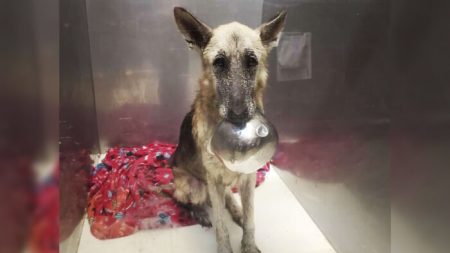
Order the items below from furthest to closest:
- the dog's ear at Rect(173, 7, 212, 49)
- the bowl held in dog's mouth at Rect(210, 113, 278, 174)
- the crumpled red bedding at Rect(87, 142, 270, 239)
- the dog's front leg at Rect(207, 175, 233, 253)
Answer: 1. the crumpled red bedding at Rect(87, 142, 270, 239)
2. the dog's front leg at Rect(207, 175, 233, 253)
3. the dog's ear at Rect(173, 7, 212, 49)
4. the bowl held in dog's mouth at Rect(210, 113, 278, 174)

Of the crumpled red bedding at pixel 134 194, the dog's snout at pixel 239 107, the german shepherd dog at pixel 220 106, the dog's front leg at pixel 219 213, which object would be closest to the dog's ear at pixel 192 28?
the german shepherd dog at pixel 220 106

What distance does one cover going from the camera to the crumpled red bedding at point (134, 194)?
199 centimetres

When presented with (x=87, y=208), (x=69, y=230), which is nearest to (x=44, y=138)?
(x=69, y=230)

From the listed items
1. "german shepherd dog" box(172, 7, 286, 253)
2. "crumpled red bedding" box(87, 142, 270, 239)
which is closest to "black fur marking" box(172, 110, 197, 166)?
"german shepherd dog" box(172, 7, 286, 253)

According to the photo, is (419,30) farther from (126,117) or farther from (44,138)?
(126,117)

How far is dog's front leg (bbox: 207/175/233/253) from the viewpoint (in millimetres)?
1831

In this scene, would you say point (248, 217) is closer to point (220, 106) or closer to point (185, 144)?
point (185, 144)

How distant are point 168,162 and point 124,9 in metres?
0.82

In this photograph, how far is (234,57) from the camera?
1.48 m

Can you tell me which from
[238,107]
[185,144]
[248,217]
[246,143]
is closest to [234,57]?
[238,107]

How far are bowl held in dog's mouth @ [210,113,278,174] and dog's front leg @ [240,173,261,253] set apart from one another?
38cm

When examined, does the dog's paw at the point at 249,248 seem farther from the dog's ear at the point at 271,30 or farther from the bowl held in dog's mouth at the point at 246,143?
the dog's ear at the point at 271,30

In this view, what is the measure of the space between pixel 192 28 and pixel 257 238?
1.03 m

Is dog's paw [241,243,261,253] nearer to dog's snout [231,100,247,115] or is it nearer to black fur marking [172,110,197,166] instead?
black fur marking [172,110,197,166]
